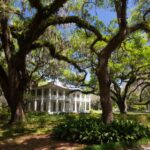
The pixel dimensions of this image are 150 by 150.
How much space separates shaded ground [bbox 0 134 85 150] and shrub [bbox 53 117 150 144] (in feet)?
1.53

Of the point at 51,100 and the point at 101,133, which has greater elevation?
the point at 51,100

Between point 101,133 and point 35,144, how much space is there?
2471 millimetres

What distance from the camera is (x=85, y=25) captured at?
1567cm

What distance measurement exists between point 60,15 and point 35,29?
151 centimetres

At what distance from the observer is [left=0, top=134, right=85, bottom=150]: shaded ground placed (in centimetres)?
1180

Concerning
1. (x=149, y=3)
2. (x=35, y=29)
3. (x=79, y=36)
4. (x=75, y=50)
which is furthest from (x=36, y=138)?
(x=75, y=50)

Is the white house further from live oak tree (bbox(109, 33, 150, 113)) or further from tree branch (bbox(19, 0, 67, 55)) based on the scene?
tree branch (bbox(19, 0, 67, 55))

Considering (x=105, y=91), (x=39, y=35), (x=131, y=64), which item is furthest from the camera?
(x=131, y=64)

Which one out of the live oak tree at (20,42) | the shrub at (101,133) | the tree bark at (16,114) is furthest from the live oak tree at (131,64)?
the shrub at (101,133)

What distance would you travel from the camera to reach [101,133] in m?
12.6

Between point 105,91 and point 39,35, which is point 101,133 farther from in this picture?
point 39,35

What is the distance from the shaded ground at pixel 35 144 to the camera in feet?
38.7

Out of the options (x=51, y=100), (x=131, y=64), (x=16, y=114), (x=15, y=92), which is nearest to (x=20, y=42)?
(x=15, y=92)

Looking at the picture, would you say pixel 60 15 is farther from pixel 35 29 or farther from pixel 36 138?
pixel 36 138
